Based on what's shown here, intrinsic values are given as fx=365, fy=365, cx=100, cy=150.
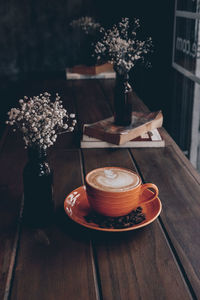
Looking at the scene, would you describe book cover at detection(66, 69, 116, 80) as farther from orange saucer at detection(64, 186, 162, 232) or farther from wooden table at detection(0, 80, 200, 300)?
orange saucer at detection(64, 186, 162, 232)

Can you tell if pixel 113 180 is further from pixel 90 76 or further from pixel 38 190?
pixel 90 76

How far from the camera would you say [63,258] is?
814 mm

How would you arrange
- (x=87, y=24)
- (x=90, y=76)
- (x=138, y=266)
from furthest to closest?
(x=87, y=24), (x=90, y=76), (x=138, y=266)

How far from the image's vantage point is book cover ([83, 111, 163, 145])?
1.45 m

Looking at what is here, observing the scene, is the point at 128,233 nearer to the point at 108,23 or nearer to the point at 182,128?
the point at 182,128

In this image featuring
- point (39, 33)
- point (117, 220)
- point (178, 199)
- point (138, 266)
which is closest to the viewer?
point (138, 266)

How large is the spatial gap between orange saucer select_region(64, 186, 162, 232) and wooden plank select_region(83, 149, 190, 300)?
31 mm

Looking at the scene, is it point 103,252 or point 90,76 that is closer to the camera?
point 103,252

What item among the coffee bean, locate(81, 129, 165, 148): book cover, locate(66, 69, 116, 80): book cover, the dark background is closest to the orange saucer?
the coffee bean

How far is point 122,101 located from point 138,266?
0.82 metres

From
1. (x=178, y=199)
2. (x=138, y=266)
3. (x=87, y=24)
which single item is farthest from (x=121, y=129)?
(x=87, y=24)

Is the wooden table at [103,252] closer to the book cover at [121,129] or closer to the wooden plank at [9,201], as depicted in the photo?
the wooden plank at [9,201]

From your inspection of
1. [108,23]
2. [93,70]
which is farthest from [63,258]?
[108,23]

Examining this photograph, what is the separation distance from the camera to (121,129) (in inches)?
59.2
